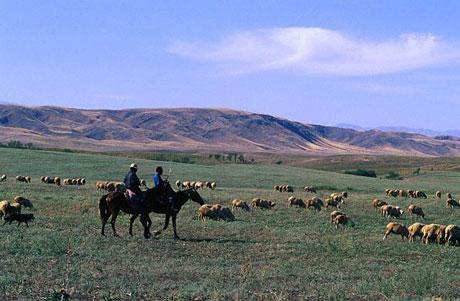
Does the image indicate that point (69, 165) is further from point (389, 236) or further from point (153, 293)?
point (153, 293)

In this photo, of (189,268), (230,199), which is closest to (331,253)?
(189,268)

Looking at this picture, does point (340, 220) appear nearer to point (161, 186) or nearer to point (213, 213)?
point (213, 213)

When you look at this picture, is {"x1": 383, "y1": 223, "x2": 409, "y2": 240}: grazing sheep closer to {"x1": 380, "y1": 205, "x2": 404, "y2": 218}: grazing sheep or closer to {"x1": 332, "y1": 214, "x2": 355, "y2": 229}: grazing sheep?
{"x1": 332, "y1": 214, "x2": 355, "y2": 229}: grazing sheep

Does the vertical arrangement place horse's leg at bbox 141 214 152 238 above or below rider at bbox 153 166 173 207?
below

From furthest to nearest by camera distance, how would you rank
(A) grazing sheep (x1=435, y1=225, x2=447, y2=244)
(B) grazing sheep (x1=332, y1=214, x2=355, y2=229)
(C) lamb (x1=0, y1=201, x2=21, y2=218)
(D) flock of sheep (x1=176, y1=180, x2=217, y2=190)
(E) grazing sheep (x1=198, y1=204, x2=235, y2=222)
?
1. (D) flock of sheep (x1=176, y1=180, x2=217, y2=190)
2. (E) grazing sheep (x1=198, y1=204, x2=235, y2=222)
3. (B) grazing sheep (x1=332, y1=214, x2=355, y2=229)
4. (C) lamb (x1=0, y1=201, x2=21, y2=218)
5. (A) grazing sheep (x1=435, y1=225, x2=447, y2=244)

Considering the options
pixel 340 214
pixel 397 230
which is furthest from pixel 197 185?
pixel 397 230

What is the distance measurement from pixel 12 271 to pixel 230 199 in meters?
21.9

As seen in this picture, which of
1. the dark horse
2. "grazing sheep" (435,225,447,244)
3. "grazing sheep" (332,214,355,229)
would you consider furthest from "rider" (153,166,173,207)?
"grazing sheep" (435,225,447,244)

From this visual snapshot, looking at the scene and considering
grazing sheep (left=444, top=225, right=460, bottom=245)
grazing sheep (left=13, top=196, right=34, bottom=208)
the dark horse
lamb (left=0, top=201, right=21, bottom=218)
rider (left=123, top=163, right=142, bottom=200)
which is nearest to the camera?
rider (left=123, top=163, right=142, bottom=200)

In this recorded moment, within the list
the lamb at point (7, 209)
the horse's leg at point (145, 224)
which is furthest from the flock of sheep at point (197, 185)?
the horse's leg at point (145, 224)

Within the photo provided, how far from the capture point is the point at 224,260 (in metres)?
16.4

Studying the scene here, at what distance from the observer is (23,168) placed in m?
60.5

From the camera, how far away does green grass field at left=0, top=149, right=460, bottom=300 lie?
481 inches

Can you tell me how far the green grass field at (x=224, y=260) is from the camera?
12211 millimetres
